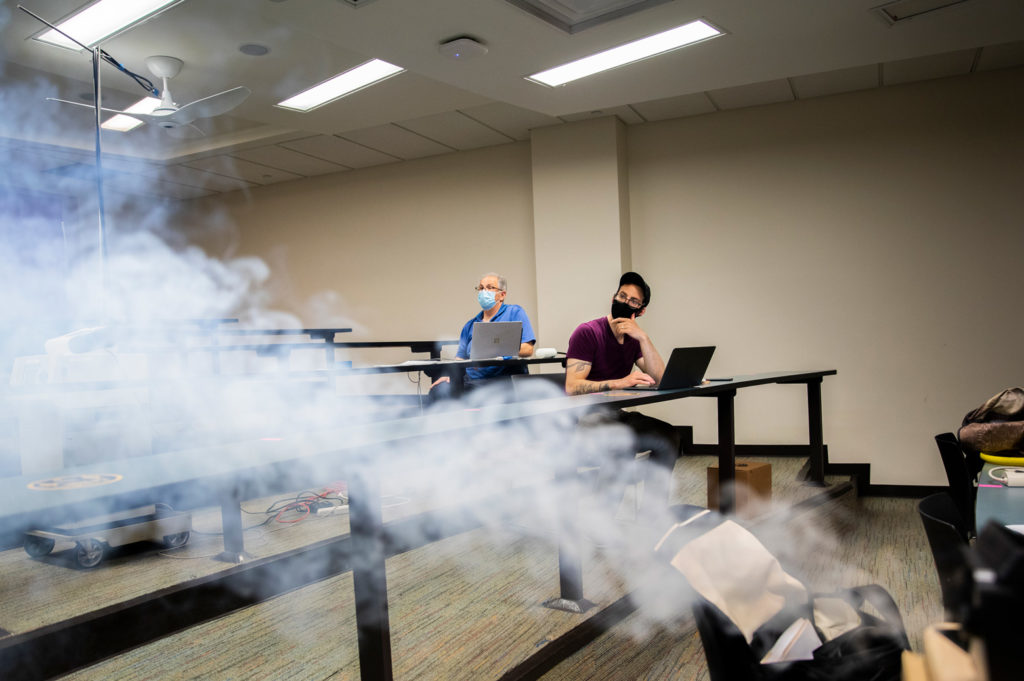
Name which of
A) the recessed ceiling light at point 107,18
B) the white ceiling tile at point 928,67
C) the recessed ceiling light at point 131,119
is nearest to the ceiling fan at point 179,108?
the recessed ceiling light at point 107,18

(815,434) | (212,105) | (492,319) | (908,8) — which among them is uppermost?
(908,8)

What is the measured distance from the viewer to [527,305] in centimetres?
585

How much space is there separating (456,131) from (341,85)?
1543 mm

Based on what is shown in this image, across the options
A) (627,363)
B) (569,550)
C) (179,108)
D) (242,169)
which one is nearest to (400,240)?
(242,169)

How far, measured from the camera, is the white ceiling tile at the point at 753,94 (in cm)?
460

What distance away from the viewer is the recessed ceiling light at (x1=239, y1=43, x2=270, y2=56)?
11.4 ft

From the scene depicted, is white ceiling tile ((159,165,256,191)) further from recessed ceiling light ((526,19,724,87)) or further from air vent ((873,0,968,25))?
air vent ((873,0,968,25))

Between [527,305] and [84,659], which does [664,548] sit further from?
[527,305]

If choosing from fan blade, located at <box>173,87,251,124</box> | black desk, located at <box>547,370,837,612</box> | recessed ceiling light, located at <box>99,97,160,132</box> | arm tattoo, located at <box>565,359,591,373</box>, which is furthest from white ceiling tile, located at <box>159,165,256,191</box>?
black desk, located at <box>547,370,837,612</box>

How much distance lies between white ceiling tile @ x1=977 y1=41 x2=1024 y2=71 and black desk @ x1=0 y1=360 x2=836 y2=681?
374cm

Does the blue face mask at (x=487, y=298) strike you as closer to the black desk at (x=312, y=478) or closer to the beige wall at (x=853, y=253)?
the beige wall at (x=853, y=253)

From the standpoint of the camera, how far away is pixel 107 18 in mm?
3074

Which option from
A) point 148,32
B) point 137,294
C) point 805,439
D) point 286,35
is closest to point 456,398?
point 137,294

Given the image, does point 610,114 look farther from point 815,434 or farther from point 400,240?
point 815,434
